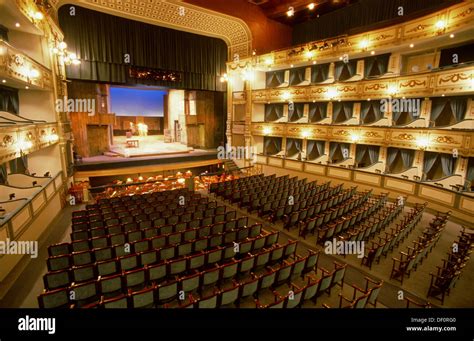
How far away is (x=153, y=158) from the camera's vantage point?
14547 mm

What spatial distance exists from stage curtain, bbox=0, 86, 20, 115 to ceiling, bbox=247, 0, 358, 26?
40.1 ft

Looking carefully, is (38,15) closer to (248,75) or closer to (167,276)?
(167,276)

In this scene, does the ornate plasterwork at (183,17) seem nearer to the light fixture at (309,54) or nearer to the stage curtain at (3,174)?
the light fixture at (309,54)

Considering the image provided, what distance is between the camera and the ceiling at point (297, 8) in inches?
552

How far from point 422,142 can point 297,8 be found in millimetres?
9770

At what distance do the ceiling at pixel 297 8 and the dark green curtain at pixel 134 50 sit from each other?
11.6ft

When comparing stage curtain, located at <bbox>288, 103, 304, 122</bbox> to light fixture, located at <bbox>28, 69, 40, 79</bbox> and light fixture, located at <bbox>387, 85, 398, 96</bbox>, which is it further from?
light fixture, located at <bbox>28, 69, 40, 79</bbox>

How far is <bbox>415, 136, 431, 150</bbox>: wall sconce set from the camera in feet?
33.3

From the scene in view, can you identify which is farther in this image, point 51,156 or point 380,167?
point 380,167

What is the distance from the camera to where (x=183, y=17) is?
1405 cm

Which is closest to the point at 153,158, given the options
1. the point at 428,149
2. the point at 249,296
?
the point at 249,296

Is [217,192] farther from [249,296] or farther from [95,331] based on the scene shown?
[95,331]

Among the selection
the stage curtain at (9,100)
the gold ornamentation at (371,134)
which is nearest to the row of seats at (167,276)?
the stage curtain at (9,100)

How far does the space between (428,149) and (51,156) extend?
14375 millimetres
